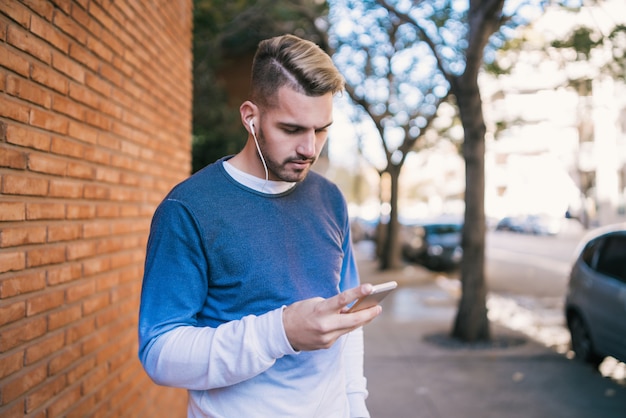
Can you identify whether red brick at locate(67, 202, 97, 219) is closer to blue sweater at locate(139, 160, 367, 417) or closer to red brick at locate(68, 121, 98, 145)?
red brick at locate(68, 121, 98, 145)

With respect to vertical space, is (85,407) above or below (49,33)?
below

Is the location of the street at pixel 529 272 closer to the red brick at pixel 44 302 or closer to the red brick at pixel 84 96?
the red brick at pixel 84 96

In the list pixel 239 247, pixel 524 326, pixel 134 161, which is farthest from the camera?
pixel 524 326

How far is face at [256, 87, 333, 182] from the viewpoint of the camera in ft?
6.22

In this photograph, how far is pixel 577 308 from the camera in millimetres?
7484

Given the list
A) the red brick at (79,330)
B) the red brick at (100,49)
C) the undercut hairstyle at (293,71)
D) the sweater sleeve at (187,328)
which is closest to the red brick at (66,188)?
the red brick at (79,330)

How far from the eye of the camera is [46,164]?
8.23 feet

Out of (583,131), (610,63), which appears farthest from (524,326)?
(583,131)

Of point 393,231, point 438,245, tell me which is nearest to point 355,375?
point 393,231

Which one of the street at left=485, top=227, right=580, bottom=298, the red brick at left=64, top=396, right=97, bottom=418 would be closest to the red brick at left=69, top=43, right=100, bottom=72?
the red brick at left=64, top=396, right=97, bottom=418

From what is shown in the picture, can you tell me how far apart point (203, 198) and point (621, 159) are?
44.8 meters

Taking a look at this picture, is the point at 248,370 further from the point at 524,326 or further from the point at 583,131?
the point at 583,131

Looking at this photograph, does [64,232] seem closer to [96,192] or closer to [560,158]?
[96,192]

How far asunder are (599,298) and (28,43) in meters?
6.60
